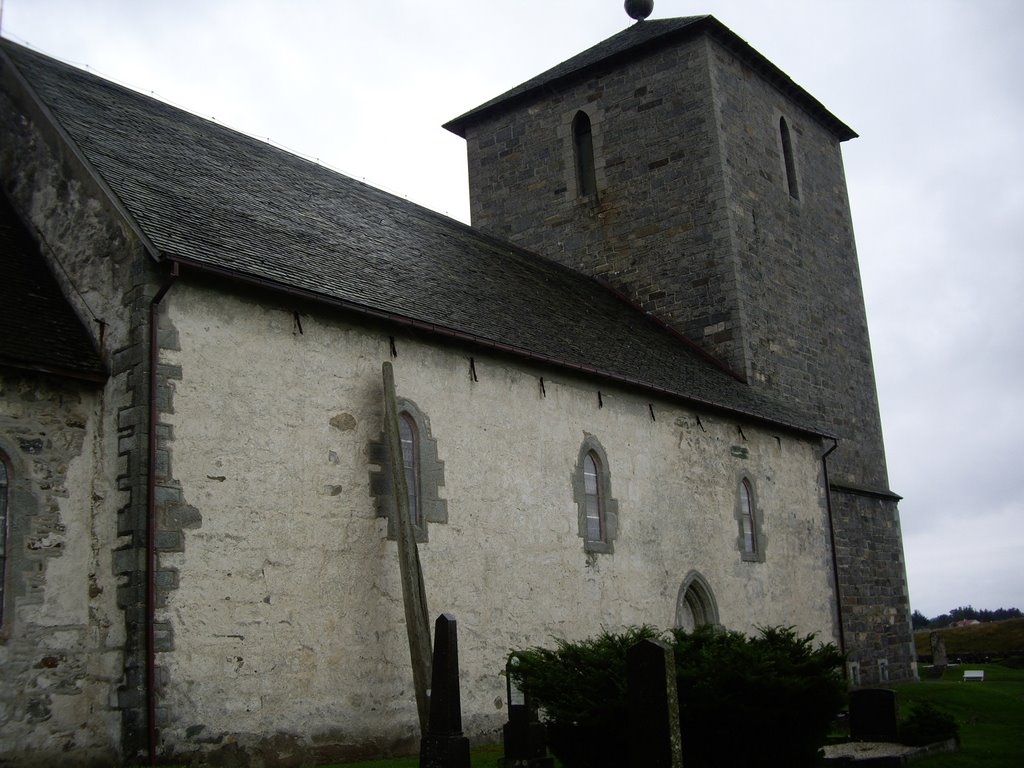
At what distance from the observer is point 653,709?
820cm

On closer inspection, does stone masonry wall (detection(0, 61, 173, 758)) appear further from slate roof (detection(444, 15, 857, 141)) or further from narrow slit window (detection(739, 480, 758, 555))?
slate roof (detection(444, 15, 857, 141))

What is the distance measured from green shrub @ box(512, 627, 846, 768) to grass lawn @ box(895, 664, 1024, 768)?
3375mm

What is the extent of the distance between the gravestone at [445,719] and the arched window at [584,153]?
17.2 metres

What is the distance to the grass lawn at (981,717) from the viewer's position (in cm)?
1269

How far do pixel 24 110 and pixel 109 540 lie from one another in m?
5.82

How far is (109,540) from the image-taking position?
10695 millimetres

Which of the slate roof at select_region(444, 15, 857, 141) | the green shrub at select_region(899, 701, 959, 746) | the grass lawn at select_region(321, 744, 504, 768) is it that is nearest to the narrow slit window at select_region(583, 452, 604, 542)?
the grass lawn at select_region(321, 744, 504, 768)

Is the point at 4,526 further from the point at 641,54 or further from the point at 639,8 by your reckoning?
the point at 639,8

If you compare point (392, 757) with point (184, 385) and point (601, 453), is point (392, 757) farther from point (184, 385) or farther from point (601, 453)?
point (601, 453)

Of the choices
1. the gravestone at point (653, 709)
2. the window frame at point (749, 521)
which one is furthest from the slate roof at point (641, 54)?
the gravestone at point (653, 709)

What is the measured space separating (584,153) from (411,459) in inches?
560

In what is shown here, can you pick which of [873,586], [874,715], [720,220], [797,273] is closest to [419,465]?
[874,715]

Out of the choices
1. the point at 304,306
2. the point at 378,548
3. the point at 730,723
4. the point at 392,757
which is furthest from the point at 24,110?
the point at 730,723

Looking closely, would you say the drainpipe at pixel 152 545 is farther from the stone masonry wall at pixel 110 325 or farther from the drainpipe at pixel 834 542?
the drainpipe at pixel 834 542
